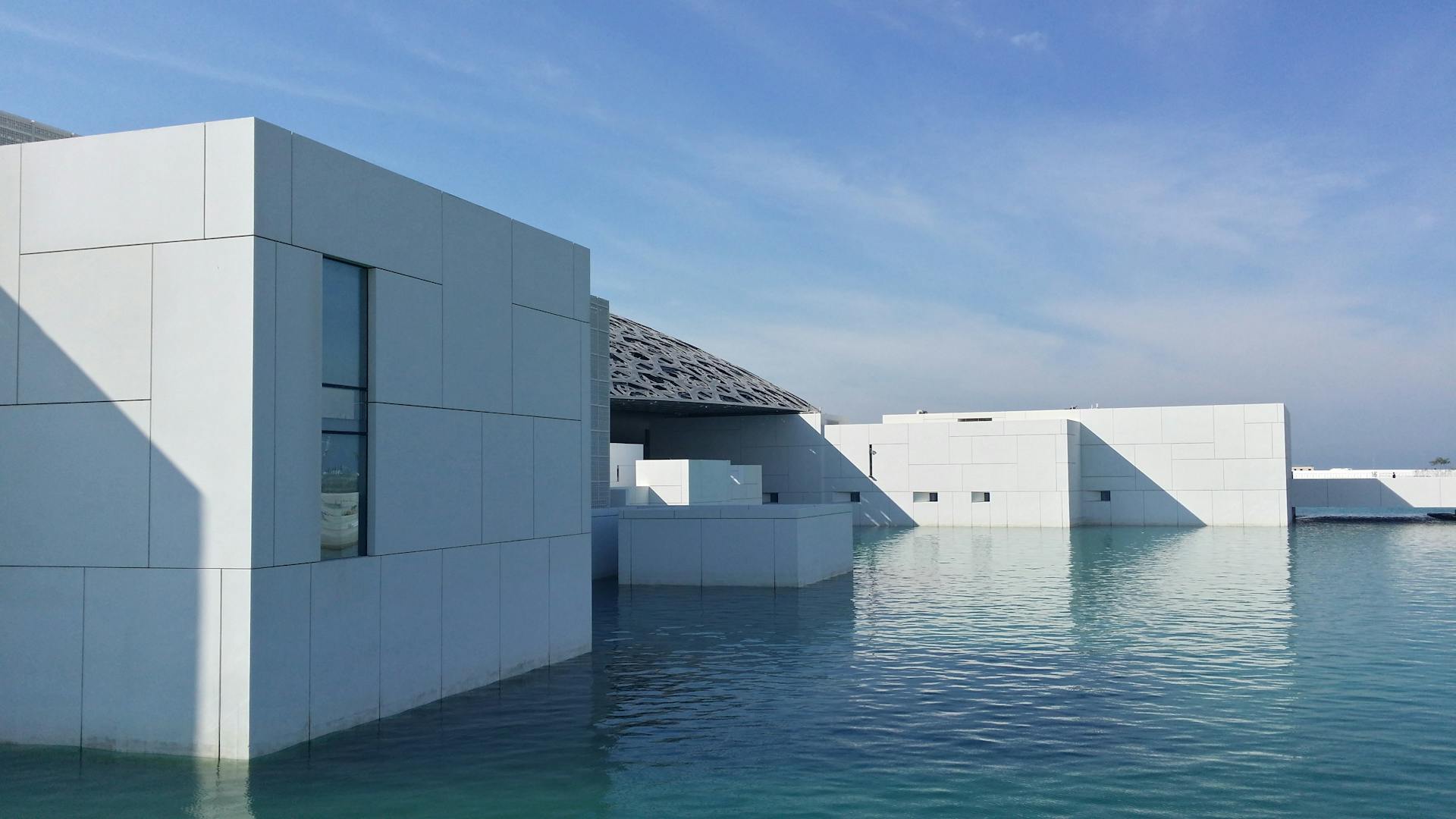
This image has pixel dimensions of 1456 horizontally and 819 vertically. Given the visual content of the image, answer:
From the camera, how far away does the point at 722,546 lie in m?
23.8

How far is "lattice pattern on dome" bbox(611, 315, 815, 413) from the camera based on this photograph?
40188 mm

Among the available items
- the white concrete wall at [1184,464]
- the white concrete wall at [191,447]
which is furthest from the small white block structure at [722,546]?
the white concrete wall at [1184,464]

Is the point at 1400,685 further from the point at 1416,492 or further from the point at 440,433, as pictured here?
the point at 1416,492

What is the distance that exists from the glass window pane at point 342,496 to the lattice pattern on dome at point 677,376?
85.5ft

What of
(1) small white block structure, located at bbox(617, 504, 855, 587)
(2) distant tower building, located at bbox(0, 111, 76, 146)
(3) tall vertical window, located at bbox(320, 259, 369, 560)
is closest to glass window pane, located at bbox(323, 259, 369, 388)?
(3) tall vertical window, located at bbox(320, 259, 369, 560)

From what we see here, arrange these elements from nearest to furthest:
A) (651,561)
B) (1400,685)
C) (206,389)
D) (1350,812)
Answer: (1350,812) < (206,389) < (1400,685) < (651,561)

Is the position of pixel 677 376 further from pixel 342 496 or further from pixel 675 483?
pixel 342 496

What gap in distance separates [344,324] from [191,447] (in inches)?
78.1

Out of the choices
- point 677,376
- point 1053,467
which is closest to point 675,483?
point 677,376

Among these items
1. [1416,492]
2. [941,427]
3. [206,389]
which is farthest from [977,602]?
[1416,492]

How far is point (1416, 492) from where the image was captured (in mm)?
49469

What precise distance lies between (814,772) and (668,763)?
1.31 metres

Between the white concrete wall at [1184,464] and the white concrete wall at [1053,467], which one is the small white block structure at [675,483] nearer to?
the white concrete wall at [1053,467]

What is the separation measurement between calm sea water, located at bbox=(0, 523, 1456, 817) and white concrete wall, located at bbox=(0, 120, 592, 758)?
58 cm
